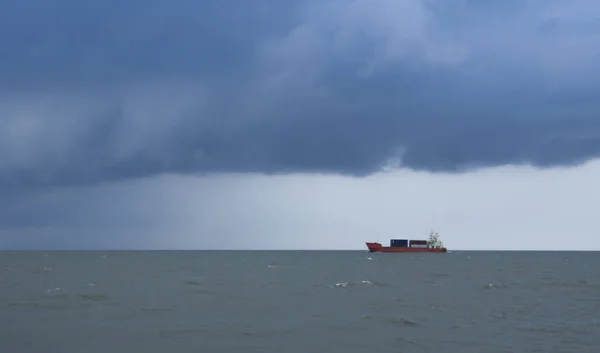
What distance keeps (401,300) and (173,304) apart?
19.9 metres

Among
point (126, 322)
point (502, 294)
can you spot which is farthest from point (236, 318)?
point (502, 294)

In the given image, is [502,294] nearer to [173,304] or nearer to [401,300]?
[401,300]

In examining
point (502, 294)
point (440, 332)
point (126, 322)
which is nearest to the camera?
point (440, 332)

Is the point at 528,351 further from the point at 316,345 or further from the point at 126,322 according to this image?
the point at 126,322

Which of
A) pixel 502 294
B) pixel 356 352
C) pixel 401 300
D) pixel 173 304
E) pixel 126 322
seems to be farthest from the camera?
pixel 502 294

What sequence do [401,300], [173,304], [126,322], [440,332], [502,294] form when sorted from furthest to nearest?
[502,294] → [401,300] → [173,304] → [126,322] → [440,332]

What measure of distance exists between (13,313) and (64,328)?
9484 mm

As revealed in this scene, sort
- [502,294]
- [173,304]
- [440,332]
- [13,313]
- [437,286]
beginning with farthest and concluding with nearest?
[437,286] → [502,294] → [173,304] → [13,313] → [440,332]

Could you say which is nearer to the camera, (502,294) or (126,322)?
(126,322)

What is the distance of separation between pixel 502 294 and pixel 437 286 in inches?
470

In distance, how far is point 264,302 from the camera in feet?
176

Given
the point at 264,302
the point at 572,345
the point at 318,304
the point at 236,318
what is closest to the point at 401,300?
the point at 318,304

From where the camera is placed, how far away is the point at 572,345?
108ft

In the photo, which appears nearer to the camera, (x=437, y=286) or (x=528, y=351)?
(x=528, y=351)
